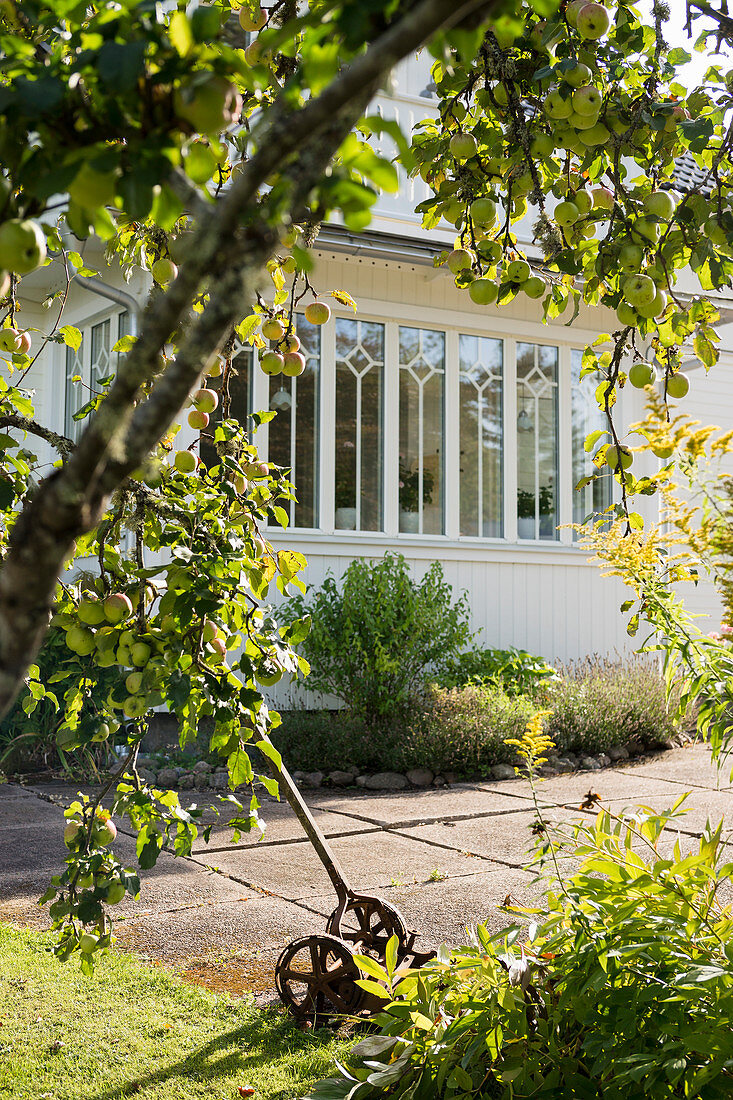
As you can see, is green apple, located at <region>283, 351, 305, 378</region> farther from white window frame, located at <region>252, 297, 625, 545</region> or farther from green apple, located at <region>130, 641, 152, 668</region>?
white window frame, located at <region>252, 297, 625, 545</region>

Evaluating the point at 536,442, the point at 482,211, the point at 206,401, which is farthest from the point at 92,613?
the point at 536,442

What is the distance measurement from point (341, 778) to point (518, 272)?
4782mm

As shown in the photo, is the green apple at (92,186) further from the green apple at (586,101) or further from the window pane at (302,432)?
the window pane at (302,432)

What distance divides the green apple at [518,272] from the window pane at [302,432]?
5.64 metres

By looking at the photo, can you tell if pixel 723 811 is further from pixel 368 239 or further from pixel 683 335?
pixel 368 239

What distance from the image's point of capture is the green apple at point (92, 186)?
649 mm

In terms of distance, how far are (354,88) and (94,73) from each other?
0.24 meters

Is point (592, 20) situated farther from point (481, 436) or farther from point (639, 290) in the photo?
point (481, 436)

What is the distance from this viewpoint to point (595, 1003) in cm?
155

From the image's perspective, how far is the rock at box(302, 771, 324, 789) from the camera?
6211 millimetres

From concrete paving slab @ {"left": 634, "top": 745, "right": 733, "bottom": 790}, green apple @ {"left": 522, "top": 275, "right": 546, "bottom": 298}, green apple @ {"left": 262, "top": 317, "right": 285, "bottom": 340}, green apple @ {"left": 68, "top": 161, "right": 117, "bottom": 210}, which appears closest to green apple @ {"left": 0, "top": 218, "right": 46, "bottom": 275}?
green apple @ {"left": 68, "top": 161, "right": 117, "bottom": 210}

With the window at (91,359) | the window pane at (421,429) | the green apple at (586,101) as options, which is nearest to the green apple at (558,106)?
the green apple at (586,101)

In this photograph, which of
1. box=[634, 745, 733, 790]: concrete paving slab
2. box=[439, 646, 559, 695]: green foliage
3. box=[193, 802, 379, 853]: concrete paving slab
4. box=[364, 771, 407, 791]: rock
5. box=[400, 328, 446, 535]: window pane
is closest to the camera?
box=[193, 802, 379, 853]: concrete paving slab

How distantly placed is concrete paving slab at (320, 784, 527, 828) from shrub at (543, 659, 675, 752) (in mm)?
954
